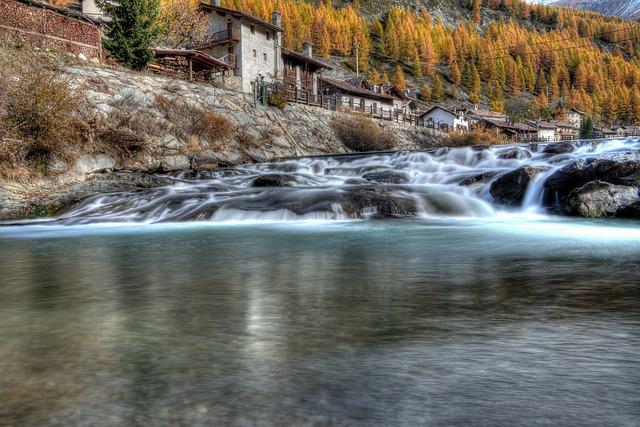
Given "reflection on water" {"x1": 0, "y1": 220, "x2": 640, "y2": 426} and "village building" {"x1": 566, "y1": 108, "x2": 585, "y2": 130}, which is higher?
"village building" {"x1": 566, "y1": 108, "x2": 585, "y2": 130}

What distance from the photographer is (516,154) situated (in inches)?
728

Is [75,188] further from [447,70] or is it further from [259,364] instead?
[447,70]

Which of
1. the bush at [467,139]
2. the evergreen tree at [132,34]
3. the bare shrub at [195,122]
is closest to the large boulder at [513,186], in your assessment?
the bare shrub at [195,122]

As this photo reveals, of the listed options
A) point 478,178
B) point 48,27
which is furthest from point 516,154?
point 48,27

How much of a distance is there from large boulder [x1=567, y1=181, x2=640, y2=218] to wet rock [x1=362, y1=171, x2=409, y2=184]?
6.22 meters

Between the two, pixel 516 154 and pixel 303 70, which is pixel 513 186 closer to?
pixel 516 154

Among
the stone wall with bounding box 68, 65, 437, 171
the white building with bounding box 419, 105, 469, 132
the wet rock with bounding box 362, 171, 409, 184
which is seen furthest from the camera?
the white building with bounding box 419, 105, 469, 132

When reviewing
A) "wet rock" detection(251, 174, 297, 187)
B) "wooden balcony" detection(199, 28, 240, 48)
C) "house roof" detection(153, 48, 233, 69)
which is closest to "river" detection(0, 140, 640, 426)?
"wet rock" detection(251, 174, 297, 187)

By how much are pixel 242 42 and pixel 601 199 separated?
1366 inches

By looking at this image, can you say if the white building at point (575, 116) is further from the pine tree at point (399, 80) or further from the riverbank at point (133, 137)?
the riverbank at point (133, 137)

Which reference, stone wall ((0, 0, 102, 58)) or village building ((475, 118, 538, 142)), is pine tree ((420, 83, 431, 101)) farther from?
stone wall ((0, 0, 102, 58))

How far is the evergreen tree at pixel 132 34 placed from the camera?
1060 inches

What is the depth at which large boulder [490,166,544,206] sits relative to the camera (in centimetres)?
1291

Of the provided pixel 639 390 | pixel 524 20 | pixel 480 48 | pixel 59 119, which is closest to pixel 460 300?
pixel 639 390
